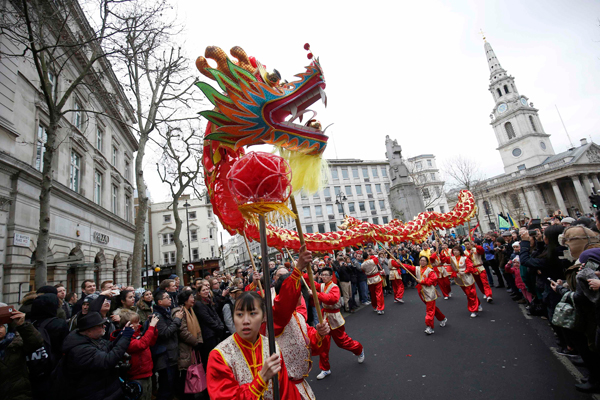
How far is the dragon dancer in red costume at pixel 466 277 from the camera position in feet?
24.2

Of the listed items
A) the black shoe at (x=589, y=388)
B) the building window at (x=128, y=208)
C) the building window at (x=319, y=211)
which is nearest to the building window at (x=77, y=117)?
the building window at (x=128, y=208)

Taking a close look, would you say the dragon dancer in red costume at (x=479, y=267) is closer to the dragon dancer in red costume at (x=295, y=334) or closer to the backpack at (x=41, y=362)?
the dragon dancer in red costume at (x=295, y=334)

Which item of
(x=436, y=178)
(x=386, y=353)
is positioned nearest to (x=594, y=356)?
(x=386, y=353)

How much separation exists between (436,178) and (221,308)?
205 feet

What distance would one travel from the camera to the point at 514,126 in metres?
55.1

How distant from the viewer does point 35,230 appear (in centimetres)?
998

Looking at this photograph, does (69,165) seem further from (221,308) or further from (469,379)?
(469,379)

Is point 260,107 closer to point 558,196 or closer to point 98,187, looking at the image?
point 98,187

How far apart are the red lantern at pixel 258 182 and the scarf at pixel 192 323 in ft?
9.25

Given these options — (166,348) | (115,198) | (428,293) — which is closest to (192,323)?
(166,348)

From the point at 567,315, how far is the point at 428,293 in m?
3.60

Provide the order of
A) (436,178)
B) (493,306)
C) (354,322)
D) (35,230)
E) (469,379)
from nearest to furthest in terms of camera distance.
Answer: (469,379), (493,306), (354,322), (35,230), (436,178)

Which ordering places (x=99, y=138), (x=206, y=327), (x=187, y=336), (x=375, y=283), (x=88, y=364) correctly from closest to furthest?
(x=88, y=364), (x=187, y=336), (x=206, y=327), (x=375, y=283), (x=99, y=138)

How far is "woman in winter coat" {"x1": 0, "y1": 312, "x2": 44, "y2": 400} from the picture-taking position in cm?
271
